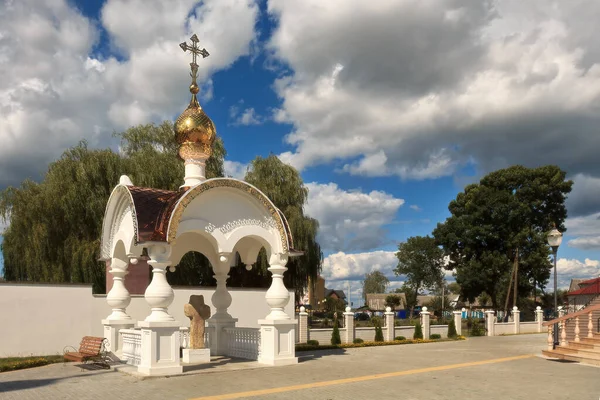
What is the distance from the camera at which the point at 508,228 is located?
3897cm

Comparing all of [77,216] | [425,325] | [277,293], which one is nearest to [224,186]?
[277,293]

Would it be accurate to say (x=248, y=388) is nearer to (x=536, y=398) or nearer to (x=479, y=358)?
(x=536, y=398)

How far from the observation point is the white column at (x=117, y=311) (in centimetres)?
1427

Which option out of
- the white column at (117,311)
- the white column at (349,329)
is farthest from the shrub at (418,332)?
the white column at (117,311)

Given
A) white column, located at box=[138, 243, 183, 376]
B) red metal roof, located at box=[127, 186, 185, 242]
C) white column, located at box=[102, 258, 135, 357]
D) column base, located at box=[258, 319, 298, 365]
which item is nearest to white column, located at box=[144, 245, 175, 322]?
white column, located at box=[138, 243, 183, 376]

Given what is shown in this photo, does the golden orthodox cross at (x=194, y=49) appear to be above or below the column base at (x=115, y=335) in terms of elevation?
above

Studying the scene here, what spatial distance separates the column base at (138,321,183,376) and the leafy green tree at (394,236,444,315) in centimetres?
5865

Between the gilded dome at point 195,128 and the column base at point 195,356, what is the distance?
5.16 m

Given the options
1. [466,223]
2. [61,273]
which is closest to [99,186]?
[61,273]

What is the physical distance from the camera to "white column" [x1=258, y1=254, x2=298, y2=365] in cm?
1294

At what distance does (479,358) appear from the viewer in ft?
50.9

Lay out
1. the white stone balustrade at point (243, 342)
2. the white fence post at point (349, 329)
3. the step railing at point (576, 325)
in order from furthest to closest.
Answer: the white fence post at point (349, 329) → the step railing at point (576, 325) → the white stone balustrade at point (243, 342)

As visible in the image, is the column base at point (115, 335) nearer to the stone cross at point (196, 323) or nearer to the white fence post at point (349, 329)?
the stone cross at point (196, 323)

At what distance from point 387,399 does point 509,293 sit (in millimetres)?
31291
